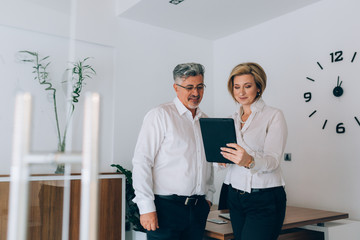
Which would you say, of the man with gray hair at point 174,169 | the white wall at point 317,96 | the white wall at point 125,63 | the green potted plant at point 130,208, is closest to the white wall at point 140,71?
the white wall at point 125,63

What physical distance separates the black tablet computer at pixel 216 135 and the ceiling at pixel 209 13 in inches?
79.9

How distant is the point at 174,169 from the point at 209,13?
230cm

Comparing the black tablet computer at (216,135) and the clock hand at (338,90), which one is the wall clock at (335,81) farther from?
the black tablet computer at (216,135)

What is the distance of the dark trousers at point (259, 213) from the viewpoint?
155 cm

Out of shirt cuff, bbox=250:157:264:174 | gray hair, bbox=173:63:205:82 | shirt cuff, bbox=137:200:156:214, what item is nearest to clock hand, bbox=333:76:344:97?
gray hair, bbox=173:63:205:82

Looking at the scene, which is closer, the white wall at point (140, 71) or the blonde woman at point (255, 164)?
the blonde woman at point (255, 164)

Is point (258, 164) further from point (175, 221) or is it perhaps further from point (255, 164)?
point (175, 221)

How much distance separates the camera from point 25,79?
3.95 feet

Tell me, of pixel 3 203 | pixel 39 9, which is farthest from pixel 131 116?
pixel 3 203

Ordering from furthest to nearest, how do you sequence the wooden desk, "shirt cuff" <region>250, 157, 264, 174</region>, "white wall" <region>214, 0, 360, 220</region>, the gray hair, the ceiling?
the ceiling < "white wall" <region>214, 0, 360, 220</region> < the wooden desk < the gray hair < "shirt cuff" <region>250, 157, 264, 174</region>

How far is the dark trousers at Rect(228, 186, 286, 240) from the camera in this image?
155cm

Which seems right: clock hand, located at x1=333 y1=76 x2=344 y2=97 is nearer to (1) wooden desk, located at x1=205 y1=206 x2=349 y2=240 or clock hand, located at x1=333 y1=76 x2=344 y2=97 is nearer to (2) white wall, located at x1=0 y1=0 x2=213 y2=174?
(1) wooden desk, located at x1=205 y1=206 x2=349 y2=240

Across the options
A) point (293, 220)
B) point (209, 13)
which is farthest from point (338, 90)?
point (209, 13)

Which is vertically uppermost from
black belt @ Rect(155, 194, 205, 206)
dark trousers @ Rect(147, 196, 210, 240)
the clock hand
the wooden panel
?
the clock hand
